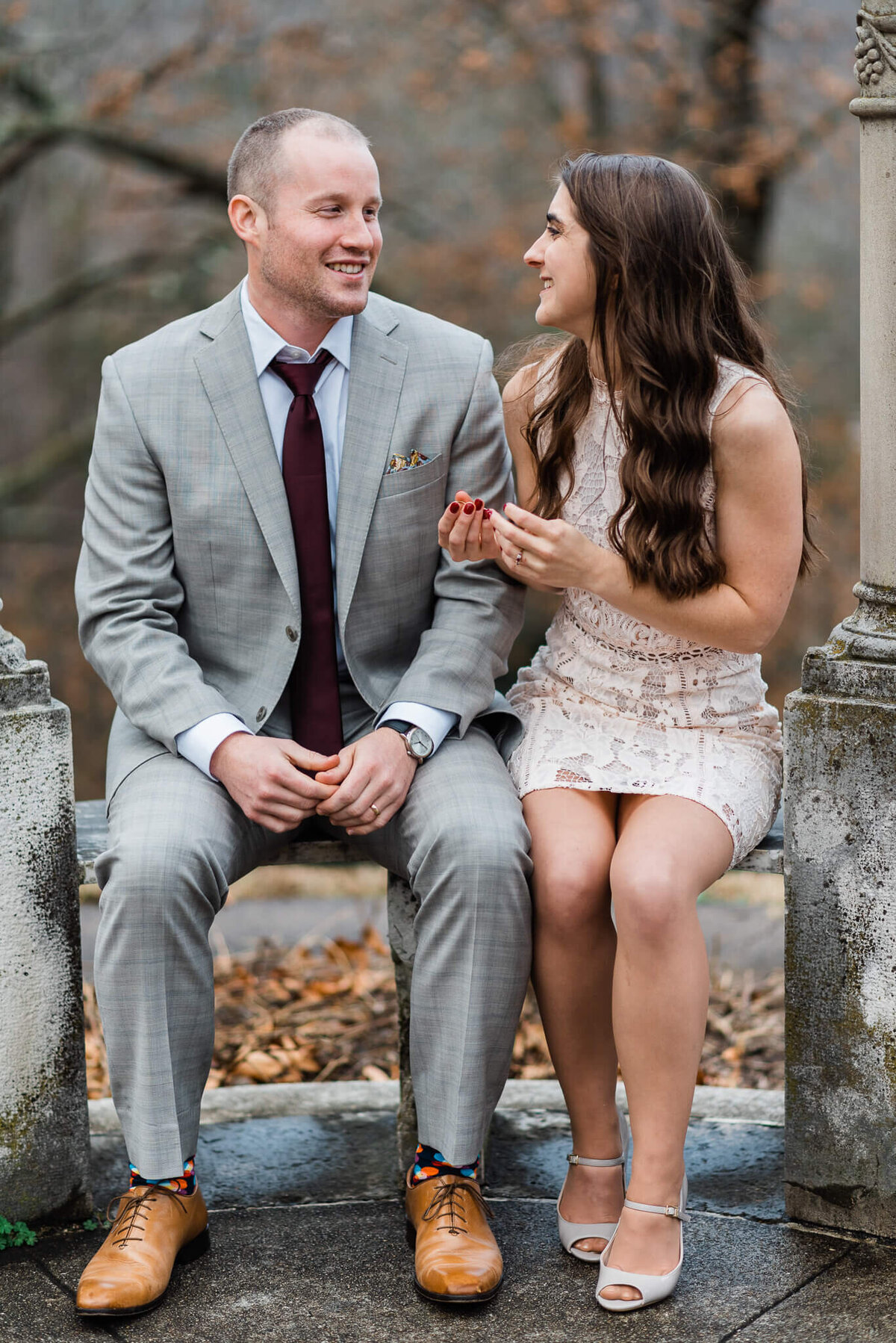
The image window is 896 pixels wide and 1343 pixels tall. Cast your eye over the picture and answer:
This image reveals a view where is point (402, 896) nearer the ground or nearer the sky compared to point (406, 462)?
nearer the ground

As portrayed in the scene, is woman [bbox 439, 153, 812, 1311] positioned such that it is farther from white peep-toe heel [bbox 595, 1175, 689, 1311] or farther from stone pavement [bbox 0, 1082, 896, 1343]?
stone pavement [bbox 0, 1082, 896, 1343]

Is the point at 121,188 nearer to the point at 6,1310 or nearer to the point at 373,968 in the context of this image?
the point at 373,968

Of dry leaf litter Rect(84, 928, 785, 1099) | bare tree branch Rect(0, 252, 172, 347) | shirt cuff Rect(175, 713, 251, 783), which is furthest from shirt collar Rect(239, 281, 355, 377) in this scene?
bare tree branch Rect(0, 252, 172, 347)

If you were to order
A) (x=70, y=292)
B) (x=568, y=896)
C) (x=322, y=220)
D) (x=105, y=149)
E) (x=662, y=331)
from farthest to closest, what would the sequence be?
(x=70, y=292) < (x=105, y=149) < (x=322, y=220) < (x=662, y=331) < (x=568, y=896)

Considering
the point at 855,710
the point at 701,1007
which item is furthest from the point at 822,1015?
the point at 855,710

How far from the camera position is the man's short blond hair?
2863mm

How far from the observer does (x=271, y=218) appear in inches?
113

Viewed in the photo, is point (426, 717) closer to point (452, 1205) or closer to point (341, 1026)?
point (452, 1205)

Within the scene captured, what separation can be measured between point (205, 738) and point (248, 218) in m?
1.03

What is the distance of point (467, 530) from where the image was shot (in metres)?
2.72

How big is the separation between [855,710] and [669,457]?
0.57 metres

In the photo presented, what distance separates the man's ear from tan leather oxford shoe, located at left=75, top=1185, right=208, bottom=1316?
1785 millimetres

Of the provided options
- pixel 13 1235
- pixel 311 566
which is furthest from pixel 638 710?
pixel 13 1235

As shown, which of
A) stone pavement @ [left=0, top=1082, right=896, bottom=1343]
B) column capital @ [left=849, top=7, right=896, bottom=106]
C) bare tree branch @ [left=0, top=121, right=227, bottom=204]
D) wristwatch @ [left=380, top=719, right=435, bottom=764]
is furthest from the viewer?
bare tree branch @ [left=0, top=121, right=227, bottom=204]
